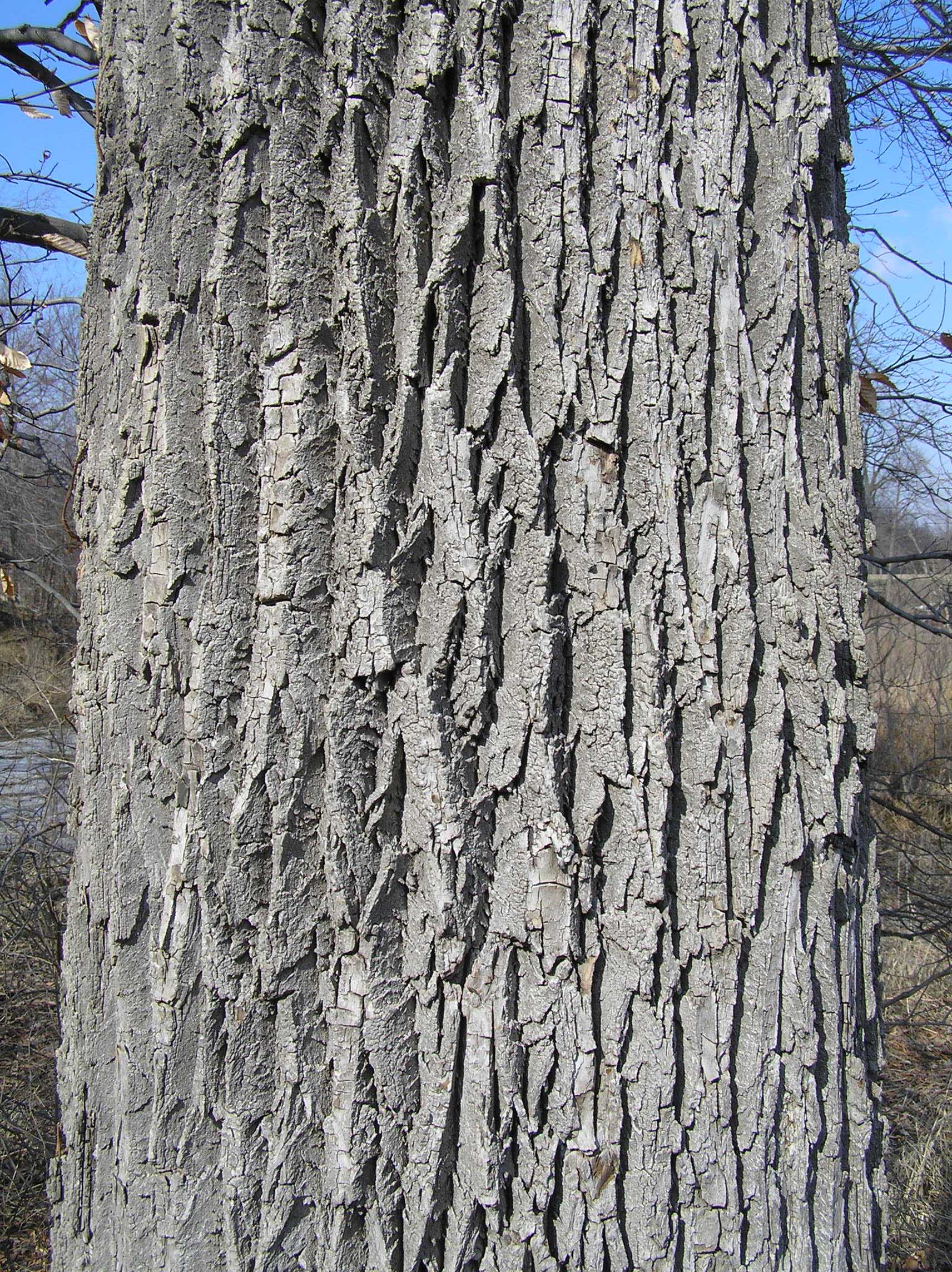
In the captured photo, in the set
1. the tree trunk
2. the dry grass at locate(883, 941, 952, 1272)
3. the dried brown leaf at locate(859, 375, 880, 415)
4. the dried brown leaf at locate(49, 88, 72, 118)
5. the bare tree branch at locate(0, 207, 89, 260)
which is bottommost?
the dry grass at locate(883, 941, 952, 1272)

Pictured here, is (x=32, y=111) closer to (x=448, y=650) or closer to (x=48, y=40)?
(x=48, y=40)

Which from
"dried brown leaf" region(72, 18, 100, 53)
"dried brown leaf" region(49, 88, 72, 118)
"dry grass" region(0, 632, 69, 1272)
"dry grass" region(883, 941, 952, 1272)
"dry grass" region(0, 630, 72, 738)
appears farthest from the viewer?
"dry grass" region(0, 630, 72, 738)

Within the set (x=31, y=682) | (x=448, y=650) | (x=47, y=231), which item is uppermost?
(x=47, y=231)

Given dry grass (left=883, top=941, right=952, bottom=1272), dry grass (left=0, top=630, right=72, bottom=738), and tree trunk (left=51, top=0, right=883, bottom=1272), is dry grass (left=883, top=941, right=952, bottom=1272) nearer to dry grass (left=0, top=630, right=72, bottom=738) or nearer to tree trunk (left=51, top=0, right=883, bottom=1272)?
tree trunk (left=51, top=0, right=883, bottom=1272)

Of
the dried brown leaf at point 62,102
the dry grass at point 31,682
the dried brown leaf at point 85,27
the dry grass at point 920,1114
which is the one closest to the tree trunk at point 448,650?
the dry grass at point 920,1114

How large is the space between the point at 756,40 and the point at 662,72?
0.49 feet

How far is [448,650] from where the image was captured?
38.5 inches

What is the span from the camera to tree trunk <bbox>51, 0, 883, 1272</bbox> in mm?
974

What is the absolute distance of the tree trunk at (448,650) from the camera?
38.3 inches

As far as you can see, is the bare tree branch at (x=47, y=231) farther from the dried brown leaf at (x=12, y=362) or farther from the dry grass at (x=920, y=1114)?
the dry grass at (x=920, y=1114)

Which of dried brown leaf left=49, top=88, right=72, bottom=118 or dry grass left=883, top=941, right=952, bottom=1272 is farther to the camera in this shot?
dried brown leaf left=49, top=88, right=72, bottom=118

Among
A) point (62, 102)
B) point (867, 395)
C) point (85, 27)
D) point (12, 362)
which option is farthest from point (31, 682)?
point (867, 395)

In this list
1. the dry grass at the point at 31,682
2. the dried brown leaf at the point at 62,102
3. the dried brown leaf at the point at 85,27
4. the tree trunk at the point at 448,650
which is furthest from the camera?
the dry grass at the point at 31,682

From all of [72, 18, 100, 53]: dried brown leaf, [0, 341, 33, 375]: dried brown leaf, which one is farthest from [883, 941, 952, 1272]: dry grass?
[72, 18, 100, 53]: dried brown leaf
